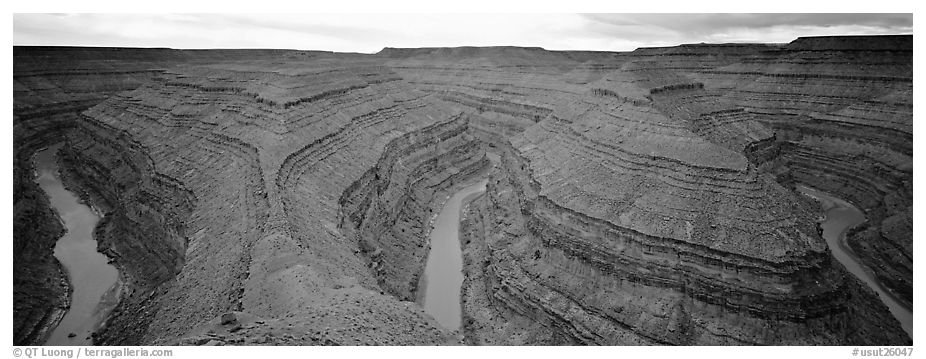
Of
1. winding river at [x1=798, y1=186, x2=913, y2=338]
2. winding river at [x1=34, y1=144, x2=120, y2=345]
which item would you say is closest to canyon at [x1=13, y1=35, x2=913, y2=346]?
winding river at [x1=798, y1=186, x2=913, y2=338]

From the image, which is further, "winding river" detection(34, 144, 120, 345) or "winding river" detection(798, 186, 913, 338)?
"winding river" detection(798, 186, 913, 338)

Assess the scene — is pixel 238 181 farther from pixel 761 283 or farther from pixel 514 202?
pixel 761 283

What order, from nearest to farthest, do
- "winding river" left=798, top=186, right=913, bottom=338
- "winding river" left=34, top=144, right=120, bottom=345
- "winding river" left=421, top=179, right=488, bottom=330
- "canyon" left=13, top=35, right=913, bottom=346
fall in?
1. "canyon" left=13, top=35, right=913, bottom=346
2. "winding river" left=34, top=144, right=120, bottom=345
3. "winding river" left=798, top=186, right=913, bottom=338
4. "winding river" left=421, top=179, right=488, bottom=330

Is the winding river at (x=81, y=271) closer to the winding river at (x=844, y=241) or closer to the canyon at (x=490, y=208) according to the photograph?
the canyon at (x=490, y=208)

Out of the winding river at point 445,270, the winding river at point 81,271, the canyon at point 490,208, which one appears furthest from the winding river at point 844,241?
the winding river at point 81,271

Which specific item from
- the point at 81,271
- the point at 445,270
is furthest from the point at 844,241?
the point at 81,271

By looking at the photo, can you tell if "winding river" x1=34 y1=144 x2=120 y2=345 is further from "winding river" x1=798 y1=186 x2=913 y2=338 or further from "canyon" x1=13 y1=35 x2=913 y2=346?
"winding river" x1=798 y1=186 x2=913 y2=338
